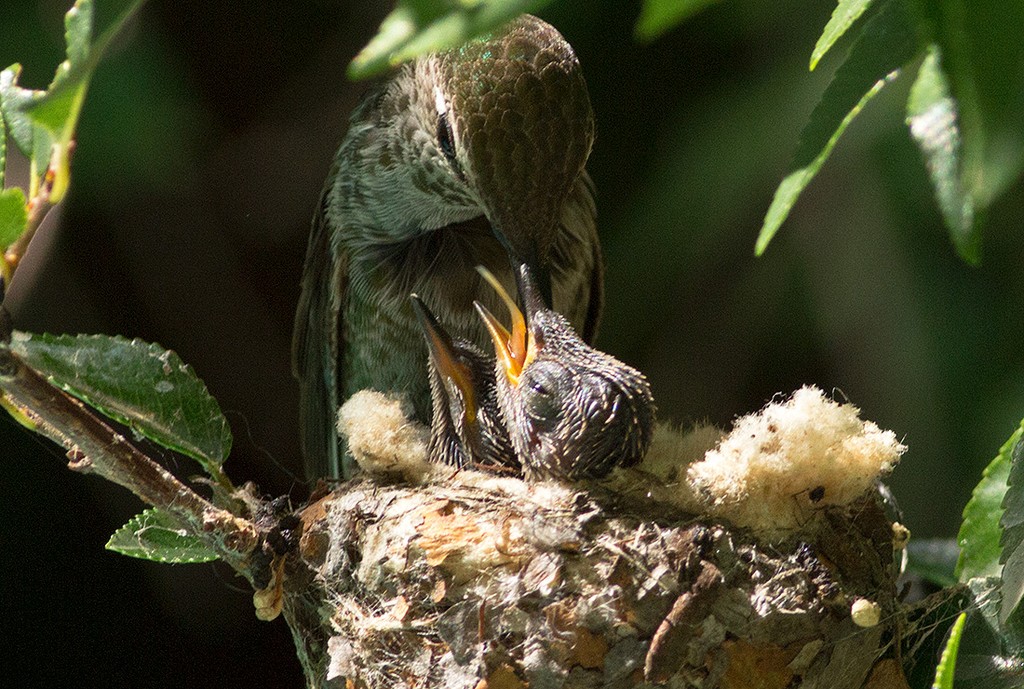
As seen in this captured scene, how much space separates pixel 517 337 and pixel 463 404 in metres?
0.18

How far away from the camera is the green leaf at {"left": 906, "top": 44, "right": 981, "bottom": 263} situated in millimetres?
632

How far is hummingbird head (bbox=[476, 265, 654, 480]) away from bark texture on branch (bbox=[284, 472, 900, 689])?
0.16ft

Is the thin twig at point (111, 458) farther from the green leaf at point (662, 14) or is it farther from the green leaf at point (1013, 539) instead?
the green leaf at point (1013, 539)

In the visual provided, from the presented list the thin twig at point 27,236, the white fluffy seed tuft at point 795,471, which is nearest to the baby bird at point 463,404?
the white fluffy seed tuft at point 795,471

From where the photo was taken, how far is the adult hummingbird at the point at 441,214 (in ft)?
5.28

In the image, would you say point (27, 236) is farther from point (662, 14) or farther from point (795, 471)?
point (795, 471)

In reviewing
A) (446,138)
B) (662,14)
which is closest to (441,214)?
(446,138)

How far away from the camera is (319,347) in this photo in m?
2.16

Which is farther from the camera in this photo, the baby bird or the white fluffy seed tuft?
the baby bird

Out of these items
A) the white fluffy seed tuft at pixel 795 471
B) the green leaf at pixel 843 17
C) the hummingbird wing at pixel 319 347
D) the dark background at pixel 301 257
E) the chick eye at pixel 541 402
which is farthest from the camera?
the dark background at pixel 301 257

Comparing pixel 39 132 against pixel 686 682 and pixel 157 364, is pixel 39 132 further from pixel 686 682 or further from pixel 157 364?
pixel 686 682

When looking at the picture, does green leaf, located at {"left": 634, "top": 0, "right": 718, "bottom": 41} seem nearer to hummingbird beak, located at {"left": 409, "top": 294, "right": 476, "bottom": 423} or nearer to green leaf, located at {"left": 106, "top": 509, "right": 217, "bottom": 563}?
green leaf, located at {"left": 106, "top": 509, "right": 217, "bottom": 563}

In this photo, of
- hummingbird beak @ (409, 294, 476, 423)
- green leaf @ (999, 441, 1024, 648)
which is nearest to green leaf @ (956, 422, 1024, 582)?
green leaf @ (999, 441, 1024, 648)

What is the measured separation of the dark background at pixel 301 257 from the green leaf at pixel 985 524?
999mm
